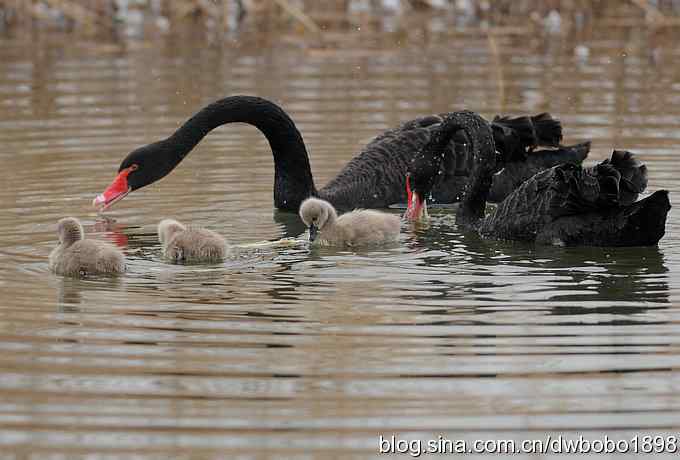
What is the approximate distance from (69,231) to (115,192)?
137cm

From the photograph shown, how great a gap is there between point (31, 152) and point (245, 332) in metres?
5.50

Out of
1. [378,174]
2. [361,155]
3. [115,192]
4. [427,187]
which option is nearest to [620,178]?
[427,187]

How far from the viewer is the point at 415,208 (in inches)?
327

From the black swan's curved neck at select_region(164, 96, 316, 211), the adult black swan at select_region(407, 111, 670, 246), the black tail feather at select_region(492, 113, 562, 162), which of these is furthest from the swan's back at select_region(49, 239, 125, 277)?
the black tail feather at select_region(492, 113, 562, 162)

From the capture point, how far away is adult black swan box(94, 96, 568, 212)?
29.2 feet

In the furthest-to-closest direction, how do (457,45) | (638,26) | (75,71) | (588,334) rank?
(638,26) < (457,45) < (75,71) < (588,334)

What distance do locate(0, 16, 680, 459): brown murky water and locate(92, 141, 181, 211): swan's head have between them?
0.19 m

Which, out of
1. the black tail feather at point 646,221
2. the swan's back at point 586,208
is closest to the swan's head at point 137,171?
the swan's back at point 586,208

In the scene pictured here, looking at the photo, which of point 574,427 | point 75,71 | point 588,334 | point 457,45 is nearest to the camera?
point 574,427

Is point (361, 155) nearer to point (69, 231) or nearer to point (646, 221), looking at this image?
point (646, 221)

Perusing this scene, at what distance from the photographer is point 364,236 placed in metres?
7.28

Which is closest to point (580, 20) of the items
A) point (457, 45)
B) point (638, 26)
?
point (638, 26)

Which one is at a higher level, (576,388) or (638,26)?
(638,26)

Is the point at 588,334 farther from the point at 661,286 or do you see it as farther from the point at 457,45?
the point at 457,45
